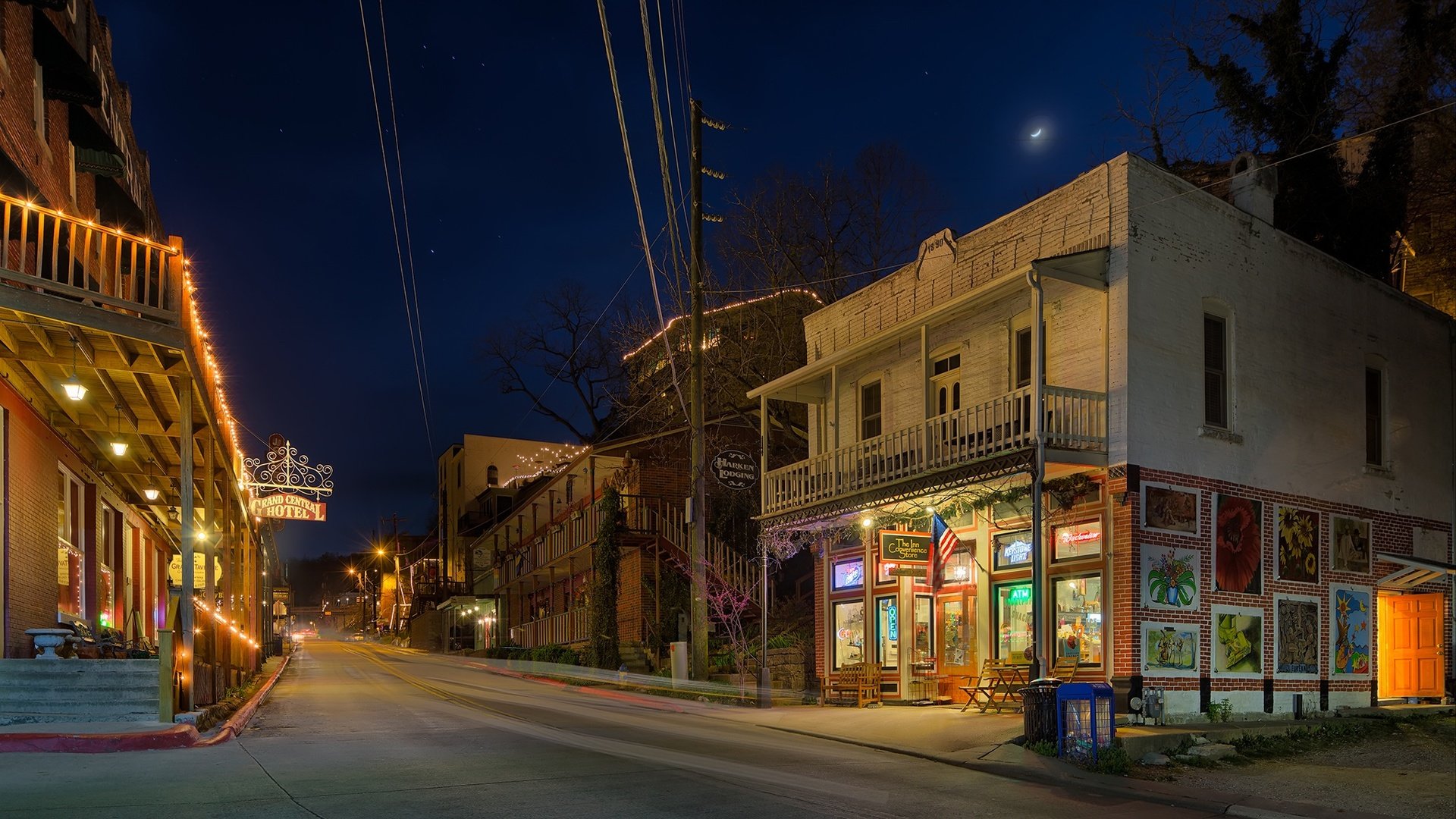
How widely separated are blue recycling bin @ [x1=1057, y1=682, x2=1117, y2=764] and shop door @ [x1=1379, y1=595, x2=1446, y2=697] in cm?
1028

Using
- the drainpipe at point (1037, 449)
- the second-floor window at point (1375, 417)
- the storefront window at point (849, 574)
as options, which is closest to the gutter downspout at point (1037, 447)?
the drainpipe at point (1037, 449)

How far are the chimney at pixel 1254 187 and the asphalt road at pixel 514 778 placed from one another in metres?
11.6

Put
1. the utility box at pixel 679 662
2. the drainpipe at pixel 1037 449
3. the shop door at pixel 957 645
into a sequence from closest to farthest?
the drainpipe at pixel 1037 449 → the shop door at pixel 957 645 → the utility box at pixel 679 662

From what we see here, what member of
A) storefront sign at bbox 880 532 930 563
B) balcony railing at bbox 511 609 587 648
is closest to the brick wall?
storefront sign at bbox 880 532 930 563

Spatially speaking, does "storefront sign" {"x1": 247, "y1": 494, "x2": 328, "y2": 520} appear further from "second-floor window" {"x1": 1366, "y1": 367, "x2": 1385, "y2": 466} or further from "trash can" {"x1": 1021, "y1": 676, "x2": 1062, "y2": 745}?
"second-floor window" {"x1": 1366, "y1": 367, "x2": 1385, "y2": 466}

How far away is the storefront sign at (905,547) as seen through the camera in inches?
752

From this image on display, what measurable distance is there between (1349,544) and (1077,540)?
6010 millimetres

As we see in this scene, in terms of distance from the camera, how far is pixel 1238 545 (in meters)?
17.0

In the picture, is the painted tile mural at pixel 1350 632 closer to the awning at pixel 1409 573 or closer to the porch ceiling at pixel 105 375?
the awning at pixel 1409 573

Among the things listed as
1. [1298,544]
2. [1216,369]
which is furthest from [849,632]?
[1216,369]

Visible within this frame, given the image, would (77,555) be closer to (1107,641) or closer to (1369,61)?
(1107,641)

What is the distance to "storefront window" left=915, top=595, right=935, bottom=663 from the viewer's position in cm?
2038

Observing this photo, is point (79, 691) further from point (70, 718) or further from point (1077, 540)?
point (1077, 540)

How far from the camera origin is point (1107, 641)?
51.6 ft
